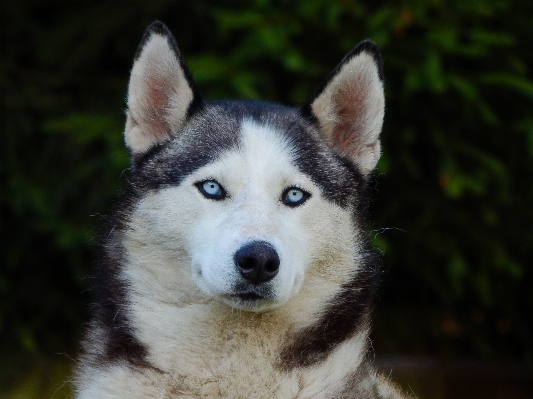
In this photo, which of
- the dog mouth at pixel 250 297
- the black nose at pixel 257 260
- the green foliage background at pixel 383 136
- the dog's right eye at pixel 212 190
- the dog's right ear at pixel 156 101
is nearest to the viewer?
the black nose at pixel 257 260

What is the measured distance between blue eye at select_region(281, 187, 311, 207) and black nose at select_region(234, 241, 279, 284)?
1.35 feet

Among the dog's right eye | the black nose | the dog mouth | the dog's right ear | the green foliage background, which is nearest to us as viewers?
the black nose

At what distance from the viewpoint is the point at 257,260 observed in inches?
128

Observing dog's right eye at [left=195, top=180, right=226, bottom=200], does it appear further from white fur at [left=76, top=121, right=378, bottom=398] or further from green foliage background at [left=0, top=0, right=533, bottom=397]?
green foliage background at [left=0, top=0, right=533, bottom=397]

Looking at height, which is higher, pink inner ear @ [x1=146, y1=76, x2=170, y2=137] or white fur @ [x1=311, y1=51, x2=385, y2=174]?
white fur @ [x1=311, y1=51, x2=385, y2=174]

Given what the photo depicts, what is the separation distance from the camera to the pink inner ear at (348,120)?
406 centimetres

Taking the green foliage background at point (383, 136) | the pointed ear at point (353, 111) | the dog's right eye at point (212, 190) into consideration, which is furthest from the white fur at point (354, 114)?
the green foliage background at point (383, 136)

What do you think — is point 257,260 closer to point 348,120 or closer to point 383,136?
point 348,120

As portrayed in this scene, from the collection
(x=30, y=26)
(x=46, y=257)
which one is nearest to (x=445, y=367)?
(x=46, y=257)

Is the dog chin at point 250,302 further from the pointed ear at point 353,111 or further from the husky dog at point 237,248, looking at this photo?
the pointed ear at point 353,111

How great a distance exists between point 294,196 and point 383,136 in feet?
11.4

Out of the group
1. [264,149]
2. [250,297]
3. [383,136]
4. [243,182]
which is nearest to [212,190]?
[243,182]

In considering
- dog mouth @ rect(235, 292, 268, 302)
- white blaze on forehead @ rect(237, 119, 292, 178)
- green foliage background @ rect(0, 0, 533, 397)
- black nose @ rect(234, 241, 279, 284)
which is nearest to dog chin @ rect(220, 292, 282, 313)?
dog mouth @ rect(235, 292, 268, 302)

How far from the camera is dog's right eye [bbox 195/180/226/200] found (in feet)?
11.8
